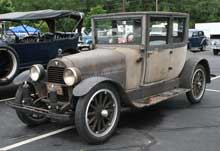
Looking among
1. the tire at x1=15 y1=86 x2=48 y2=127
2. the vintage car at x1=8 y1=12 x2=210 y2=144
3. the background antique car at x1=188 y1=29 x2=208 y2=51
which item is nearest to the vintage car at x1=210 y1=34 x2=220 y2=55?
the background antique car at x1=188 y1=29 x2=208 y2=51

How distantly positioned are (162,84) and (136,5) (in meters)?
53.4

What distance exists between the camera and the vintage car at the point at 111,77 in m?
5.59

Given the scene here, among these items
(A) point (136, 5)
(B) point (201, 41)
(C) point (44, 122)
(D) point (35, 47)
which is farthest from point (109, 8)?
(C) point (44, 122)

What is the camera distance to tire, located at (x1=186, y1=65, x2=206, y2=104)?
25.9 feet

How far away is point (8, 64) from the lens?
9.31 m

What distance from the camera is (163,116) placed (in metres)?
7.05

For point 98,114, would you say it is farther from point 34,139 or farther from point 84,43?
point 84,43

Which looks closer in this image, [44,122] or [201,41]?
[44,122]

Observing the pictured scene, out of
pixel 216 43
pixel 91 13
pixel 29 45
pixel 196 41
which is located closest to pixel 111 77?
pixel 29 45

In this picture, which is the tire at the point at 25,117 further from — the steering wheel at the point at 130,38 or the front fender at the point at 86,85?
the steering wheel at the point at 130,38

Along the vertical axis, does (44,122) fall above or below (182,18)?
below

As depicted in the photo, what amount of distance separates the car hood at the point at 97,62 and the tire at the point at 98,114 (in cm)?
39

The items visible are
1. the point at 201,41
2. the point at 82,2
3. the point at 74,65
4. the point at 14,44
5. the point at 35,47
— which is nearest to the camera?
the point at 74,65

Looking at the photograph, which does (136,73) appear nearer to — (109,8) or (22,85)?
(22,85)
